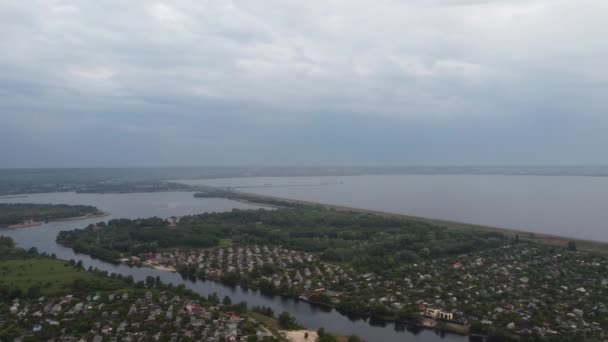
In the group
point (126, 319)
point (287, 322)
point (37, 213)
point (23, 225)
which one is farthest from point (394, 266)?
point (37, 213)

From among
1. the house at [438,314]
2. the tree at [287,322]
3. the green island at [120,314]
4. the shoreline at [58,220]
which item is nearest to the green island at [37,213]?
the shoreline at [58,220]

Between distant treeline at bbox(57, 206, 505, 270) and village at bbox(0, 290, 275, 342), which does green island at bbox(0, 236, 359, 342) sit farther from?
distant treeline at bbox(57, 206, 505, 270)

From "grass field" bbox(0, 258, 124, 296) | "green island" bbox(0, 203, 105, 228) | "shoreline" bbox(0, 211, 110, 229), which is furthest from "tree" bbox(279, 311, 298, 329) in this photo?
"green island" bbox(0, 203, 105, 228)

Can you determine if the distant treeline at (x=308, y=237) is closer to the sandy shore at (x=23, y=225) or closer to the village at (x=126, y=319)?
the sandy shore at (x=23, y=225)

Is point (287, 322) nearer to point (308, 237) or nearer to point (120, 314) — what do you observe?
point (120, 314)

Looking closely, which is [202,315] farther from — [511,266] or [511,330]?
[511,266]
